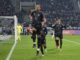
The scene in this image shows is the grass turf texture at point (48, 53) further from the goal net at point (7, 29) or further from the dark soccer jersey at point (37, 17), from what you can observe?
the goal net at point (7, 29)

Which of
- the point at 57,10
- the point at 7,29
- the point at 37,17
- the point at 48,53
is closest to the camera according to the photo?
the point at 37,17

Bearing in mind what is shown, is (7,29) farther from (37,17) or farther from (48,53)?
(37,17)

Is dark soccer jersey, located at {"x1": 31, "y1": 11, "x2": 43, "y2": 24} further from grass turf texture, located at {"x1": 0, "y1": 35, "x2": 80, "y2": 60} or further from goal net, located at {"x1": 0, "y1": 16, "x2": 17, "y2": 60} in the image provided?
goal net, located at {"x1": 0, "y1": 16, "x2": 17, "y2": 60}

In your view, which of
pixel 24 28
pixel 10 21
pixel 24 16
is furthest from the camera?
pixel 24 16

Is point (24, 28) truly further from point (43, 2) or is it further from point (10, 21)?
point (10, 21)

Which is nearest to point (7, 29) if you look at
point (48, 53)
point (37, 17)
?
point (48, 53)

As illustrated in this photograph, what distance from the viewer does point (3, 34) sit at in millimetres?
36656

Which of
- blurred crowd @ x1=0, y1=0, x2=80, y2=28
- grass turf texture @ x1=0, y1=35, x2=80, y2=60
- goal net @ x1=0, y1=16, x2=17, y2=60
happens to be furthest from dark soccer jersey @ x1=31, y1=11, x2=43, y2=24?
blurred crowd @ x1=0, y1=0, x2=80, y2=28

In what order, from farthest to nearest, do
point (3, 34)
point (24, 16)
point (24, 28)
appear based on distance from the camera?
point (24, 16) < point (24, 28) < point (3, 34)

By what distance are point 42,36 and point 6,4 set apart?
5179cm

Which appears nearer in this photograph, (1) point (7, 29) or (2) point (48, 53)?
(2) point (48, 53)

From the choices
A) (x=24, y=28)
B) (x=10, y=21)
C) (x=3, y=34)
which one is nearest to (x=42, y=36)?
(x=3, y=34)

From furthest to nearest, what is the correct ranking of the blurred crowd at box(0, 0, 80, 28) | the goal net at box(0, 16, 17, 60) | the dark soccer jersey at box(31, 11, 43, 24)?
A: the blurred crowd at box(0, 0, 80, 28), the goal net at box(0, 16, 17, 60), the dark soccer jersey at box(31, 11, 43, 24)

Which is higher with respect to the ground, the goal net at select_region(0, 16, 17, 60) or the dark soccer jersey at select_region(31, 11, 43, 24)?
the dark soccer jersey at select_region(31, 11, 43, 24)
